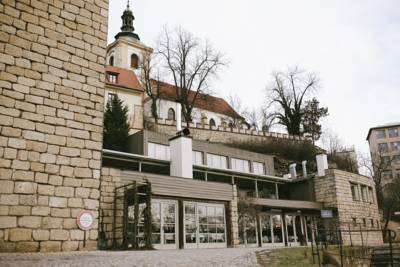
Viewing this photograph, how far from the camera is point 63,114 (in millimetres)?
8242

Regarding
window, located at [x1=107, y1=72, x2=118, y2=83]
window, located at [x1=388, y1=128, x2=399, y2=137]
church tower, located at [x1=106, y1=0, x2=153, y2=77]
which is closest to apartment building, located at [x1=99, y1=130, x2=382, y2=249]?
window, located at [x1=107, y1=72, x2=118, y2=83]

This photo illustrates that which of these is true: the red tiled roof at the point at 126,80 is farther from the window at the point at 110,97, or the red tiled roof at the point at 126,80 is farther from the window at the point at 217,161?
the window at the point at 217,161

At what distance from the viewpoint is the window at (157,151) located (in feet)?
78.3

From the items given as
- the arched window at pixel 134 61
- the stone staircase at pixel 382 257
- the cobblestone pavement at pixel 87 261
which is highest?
the arched window at pixel 134 61

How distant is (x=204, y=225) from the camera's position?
56.1ft

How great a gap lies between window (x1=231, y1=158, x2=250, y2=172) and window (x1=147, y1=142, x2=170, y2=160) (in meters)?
5.57

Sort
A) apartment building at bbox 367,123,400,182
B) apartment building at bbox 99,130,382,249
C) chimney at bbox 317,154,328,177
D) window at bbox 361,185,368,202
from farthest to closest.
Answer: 1. apartment building at bbox 367,123,400,182
2. window at bbox 361,185,368,202
3. chimney at bbox 317,154,328,177
4. apartment building at bbox 99,130,382,249

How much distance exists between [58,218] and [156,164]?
13.6 m

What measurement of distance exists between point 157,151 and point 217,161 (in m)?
4.88

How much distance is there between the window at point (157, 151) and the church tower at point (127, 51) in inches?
802

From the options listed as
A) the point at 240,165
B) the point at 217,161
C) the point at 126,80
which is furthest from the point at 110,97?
the point at 240,165

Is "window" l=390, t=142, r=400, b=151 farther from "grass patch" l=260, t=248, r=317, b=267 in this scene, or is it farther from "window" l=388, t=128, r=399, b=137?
"grass patch" l=260, t=248, r=317, b=267

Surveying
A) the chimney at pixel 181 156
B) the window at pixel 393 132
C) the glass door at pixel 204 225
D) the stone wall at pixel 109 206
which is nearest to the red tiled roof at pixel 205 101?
the chimney at pixel 181 156

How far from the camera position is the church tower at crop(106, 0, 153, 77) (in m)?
44.4
